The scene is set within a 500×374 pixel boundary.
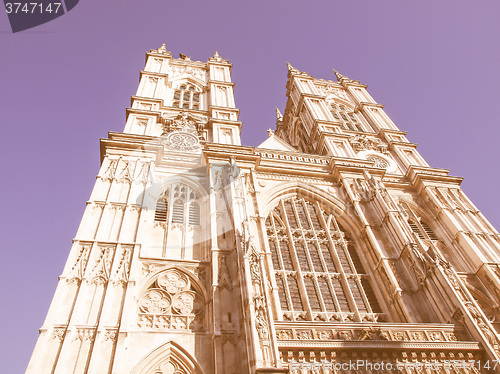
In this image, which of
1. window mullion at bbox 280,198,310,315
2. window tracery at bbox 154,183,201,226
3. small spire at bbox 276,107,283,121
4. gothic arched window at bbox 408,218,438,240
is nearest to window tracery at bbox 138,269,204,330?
window tracery at bbox 154,183,201,226

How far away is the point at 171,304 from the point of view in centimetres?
1259

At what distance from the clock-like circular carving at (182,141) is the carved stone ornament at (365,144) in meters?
9.89

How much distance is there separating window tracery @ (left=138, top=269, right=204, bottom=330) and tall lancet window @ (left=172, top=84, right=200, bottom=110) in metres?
14.3

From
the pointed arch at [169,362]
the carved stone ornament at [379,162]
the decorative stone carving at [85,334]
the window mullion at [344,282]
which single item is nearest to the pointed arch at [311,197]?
the window mullion at [344,282]

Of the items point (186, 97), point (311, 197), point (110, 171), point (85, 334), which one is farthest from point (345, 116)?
point (85, 334)

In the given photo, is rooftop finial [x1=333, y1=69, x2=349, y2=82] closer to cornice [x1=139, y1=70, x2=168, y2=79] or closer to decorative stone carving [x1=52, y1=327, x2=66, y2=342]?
cornice [x1=139, y1=70, x2=168, y2=79]

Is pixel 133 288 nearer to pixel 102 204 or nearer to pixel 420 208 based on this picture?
pixel 102 204

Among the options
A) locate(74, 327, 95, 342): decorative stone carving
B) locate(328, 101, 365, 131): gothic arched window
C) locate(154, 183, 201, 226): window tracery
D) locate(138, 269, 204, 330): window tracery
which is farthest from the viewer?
locate(328, 101, 365, 131): gothic arched window

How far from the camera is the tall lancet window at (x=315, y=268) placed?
14141 millimetres

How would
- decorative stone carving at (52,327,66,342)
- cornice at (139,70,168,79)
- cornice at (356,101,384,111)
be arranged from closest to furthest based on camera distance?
decorative stone carving at (52,327,66,342) → cornice at (139,70,168,79) → cornice at (356,101,384,111)

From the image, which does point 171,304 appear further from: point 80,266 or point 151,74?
point 151,74

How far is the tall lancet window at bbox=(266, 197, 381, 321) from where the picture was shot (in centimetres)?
1414

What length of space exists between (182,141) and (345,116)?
549 inches

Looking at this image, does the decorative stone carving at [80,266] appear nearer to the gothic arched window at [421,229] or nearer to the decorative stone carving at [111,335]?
the decorative stone carving at [111,335]
